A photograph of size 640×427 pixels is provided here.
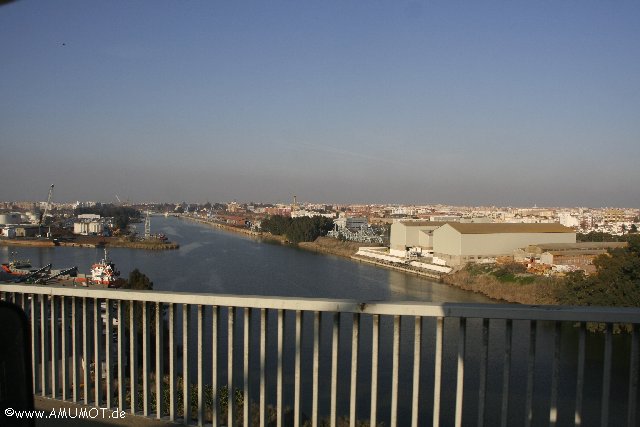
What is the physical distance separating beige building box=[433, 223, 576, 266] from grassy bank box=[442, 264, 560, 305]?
0.79 meters

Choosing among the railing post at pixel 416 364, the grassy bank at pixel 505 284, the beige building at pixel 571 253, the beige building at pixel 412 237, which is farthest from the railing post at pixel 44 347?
the beige building at pixel 412 237

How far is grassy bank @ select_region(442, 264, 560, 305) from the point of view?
27.9 feet

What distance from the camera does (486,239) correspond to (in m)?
12.2

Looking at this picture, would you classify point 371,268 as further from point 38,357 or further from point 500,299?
point 38,357

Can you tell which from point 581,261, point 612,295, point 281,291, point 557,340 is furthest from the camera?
point 581,261

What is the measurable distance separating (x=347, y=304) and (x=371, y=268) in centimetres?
1208

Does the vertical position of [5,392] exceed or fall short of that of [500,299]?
it exceeds it

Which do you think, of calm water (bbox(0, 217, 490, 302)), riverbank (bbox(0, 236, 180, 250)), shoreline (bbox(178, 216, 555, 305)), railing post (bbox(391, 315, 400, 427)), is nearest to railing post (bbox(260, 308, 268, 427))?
railing post (bbox(391, 315, 400, 427))

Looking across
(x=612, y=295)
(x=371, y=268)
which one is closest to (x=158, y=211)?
(x=371, y=268)

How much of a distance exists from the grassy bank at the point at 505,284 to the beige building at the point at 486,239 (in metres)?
0.79

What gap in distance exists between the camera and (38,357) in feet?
3.84

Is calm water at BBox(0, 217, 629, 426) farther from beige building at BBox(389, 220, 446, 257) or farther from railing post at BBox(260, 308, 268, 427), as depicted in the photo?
beige building at BBox(389, 220, 446, 257)

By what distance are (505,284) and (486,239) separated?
107 inches

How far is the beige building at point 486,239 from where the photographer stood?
39.5 feet
